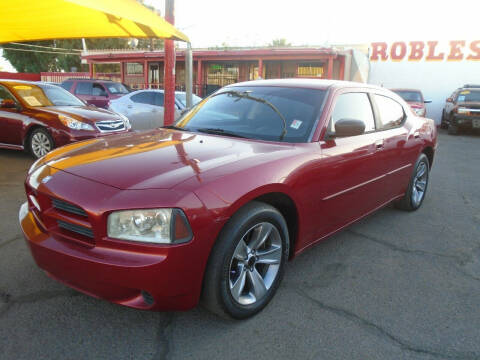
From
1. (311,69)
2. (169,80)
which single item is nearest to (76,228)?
(169,80)

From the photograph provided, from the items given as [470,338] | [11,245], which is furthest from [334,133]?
[11,245]

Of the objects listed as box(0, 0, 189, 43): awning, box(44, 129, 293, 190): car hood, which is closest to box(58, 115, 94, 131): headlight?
box(0, 0, 189, 43): awning

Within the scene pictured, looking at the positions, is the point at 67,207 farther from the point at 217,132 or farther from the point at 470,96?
the point at 470,96

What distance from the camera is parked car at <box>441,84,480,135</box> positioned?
1463cm

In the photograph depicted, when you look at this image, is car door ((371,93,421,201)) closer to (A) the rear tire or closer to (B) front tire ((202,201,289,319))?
(B) front tire ((202,201,289,319))

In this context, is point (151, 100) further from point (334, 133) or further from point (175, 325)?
point (175, 325)

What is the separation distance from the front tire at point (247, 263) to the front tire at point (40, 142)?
579 cm

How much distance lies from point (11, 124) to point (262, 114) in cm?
604

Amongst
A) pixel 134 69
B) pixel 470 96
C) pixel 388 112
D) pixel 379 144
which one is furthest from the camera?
pixel 134 69

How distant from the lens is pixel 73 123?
7.12 metres

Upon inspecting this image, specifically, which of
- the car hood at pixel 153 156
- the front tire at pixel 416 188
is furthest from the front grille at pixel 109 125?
the front tire at pixel 416 188

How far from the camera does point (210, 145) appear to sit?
3023 millimetres

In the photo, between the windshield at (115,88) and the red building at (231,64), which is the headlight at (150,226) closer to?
the windshield at (115,88)

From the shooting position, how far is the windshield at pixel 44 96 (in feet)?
25.3
